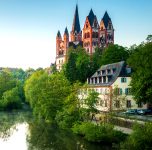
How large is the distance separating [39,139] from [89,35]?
91052mm

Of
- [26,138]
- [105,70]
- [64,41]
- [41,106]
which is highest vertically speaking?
[64,41]

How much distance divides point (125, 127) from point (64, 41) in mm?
94694

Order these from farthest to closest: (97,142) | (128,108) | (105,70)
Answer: (105,70), (128,108), (97,142)

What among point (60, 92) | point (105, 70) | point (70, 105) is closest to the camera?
point (70, 105)

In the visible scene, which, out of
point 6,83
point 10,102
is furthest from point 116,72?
point 6,83

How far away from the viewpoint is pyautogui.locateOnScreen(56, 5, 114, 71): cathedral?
5330 inches

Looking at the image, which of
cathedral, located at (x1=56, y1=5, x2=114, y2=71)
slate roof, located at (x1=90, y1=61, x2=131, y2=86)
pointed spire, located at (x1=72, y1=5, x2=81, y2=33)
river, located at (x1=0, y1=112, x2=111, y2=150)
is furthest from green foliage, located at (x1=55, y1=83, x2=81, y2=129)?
pointed spire, located at (x1=72, y1=5, x2=81, y2=33)

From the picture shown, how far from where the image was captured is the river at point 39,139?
42.0m

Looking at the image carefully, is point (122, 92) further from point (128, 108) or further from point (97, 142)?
point (97, 142)

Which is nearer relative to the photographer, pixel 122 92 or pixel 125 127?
pixel 125 127

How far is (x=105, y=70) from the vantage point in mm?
72375

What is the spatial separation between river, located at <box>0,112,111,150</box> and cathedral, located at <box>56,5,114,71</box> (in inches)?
2981

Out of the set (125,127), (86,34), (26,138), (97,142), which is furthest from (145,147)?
(86,34)

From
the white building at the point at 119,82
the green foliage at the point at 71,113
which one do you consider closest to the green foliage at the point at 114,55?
the white building at the point at 119,82
